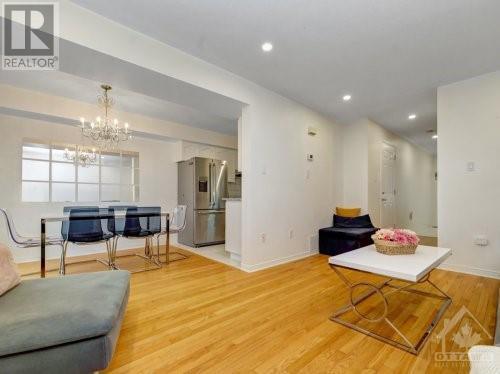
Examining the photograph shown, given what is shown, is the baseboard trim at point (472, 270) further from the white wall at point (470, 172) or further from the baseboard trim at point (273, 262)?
the baseboard trim at point (273, 262)

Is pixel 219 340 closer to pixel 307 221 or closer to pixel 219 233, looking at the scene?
pixel 307 221

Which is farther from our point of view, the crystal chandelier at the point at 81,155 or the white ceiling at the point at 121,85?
the crystal chandelier at the point at 81,155

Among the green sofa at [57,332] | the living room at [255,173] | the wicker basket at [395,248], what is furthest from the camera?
the wicker basket at [395,248]

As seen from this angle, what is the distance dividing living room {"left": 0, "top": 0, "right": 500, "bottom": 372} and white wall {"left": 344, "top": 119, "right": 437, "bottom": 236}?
2.4 inches

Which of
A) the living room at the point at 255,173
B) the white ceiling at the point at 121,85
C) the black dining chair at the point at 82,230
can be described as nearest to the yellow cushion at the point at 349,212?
the living room at the point at 255,173

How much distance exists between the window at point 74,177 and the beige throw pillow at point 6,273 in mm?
2943

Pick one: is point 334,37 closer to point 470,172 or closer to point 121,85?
point 121,85

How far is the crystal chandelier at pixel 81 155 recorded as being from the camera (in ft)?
14.2

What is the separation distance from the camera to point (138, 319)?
204 cm

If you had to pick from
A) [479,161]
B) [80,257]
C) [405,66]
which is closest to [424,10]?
[405,66]

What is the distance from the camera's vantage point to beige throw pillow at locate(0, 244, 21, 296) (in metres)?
1.56

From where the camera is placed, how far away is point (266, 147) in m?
3.57

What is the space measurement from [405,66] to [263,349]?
340cm

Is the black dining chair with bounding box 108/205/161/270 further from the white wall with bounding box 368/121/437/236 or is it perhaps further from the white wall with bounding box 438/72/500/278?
the white wall with bounding box 438/72/500/278
